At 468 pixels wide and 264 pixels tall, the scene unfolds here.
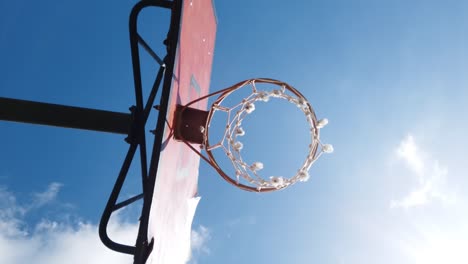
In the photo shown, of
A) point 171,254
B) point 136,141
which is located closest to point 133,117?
point 136,141

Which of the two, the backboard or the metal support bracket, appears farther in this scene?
the metal support bracket

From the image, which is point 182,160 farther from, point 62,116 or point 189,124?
point 62,116

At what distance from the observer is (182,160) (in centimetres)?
305

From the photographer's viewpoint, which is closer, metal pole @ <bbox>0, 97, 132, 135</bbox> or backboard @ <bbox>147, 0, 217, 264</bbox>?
backboard @ <bbox>147, 0, 217, 264</bbox>

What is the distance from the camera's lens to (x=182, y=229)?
3291mm

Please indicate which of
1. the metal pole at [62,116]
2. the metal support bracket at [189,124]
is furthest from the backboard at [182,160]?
the metal pole at [62,116]

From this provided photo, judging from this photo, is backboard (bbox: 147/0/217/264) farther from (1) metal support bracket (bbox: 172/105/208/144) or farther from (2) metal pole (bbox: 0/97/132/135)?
(2) metal pole (bbox: 0/97/132/135)

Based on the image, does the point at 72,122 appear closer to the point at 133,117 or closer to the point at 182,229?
the point at 133,117

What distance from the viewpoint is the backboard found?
2.45m

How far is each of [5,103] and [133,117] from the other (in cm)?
91

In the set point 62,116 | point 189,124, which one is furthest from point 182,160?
point 62,116

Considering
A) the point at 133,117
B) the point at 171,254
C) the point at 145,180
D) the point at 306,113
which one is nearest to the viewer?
the point at 145,180

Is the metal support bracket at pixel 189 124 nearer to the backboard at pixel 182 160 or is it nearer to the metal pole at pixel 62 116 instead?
the backboard at pixel 182 160

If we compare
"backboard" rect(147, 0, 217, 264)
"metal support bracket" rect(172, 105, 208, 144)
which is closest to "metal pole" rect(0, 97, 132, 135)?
"metal support bracket" rect(172, 105, 208, 144)
